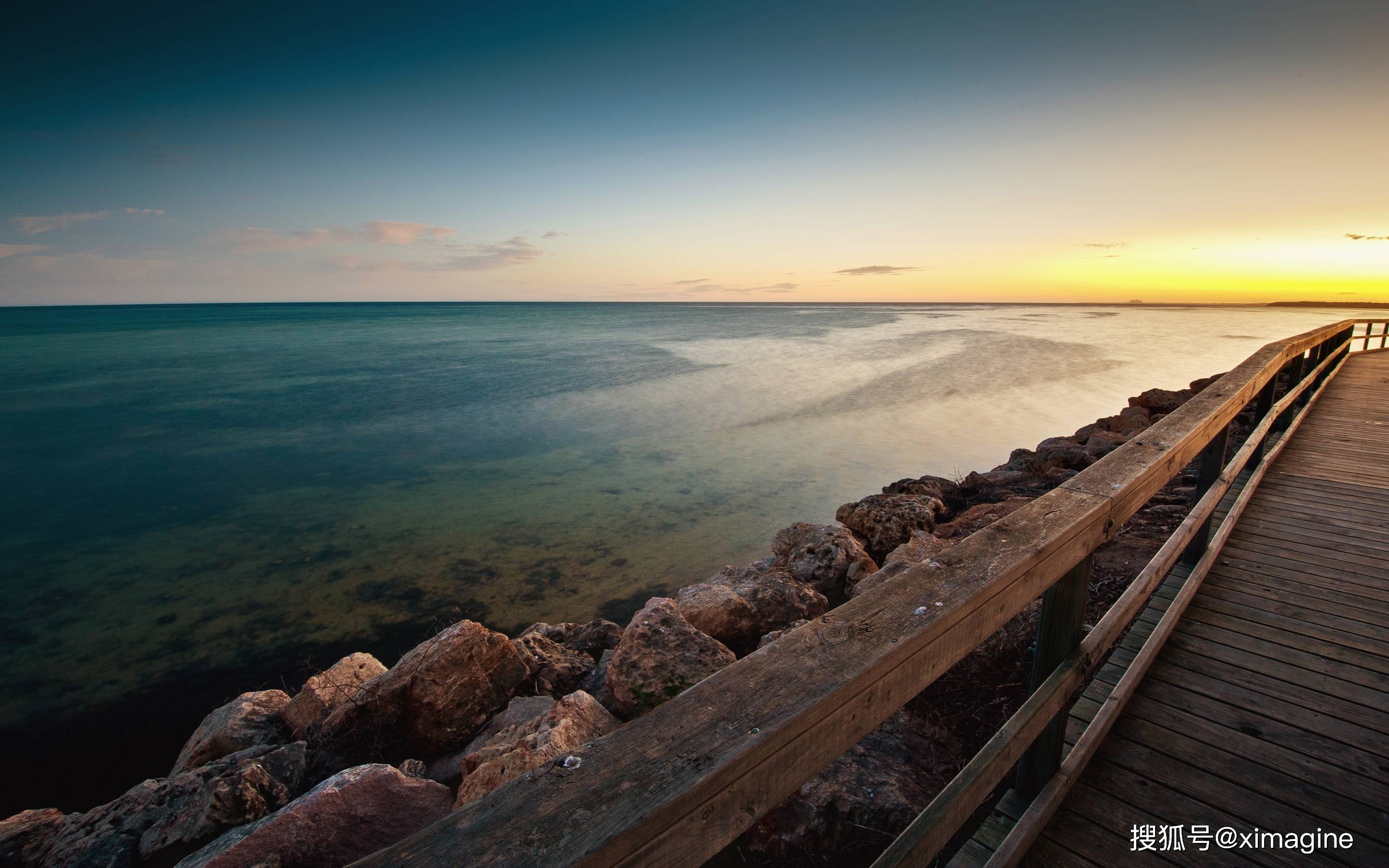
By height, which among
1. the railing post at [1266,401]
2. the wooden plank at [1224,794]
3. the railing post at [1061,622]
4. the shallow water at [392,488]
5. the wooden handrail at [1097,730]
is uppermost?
the railing post at [1266,401]

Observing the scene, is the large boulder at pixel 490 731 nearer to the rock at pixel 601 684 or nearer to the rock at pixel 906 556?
the rock at pixel 601 684

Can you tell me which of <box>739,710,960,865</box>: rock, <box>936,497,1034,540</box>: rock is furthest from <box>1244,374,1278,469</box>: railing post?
<box>739,710,960,865</box>: rock

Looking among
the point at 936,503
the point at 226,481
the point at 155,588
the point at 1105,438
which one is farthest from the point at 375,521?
the point at 1105,438

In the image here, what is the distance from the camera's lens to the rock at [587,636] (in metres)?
5.62

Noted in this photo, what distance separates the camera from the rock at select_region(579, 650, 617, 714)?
→ 4223 mm

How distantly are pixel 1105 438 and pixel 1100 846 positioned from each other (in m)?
9.61

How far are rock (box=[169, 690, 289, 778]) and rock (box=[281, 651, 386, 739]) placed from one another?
11 centimetres

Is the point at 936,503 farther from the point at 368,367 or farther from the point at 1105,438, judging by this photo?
the point at 368,367

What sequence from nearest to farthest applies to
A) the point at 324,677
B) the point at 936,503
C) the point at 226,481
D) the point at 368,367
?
the point at 324,677 → the point at 936,503 → the point at 226,481 → the point at 368,367

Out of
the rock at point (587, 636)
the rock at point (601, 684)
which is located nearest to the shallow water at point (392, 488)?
the rock at point (587, 636)

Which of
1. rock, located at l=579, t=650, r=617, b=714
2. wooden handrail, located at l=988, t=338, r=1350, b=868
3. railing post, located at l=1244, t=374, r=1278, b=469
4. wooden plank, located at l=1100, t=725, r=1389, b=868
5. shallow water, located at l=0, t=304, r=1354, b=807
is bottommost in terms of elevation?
shallow water, located at l=0, t=304, r=1354, b=807

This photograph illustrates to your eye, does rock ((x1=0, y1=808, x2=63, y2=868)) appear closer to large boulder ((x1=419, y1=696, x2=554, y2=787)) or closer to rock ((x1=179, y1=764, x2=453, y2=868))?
rock ((x1=179, y1=764, x2=453, y2=868))

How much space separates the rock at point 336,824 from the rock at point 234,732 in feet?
5.93

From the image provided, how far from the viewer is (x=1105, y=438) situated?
388 inches
